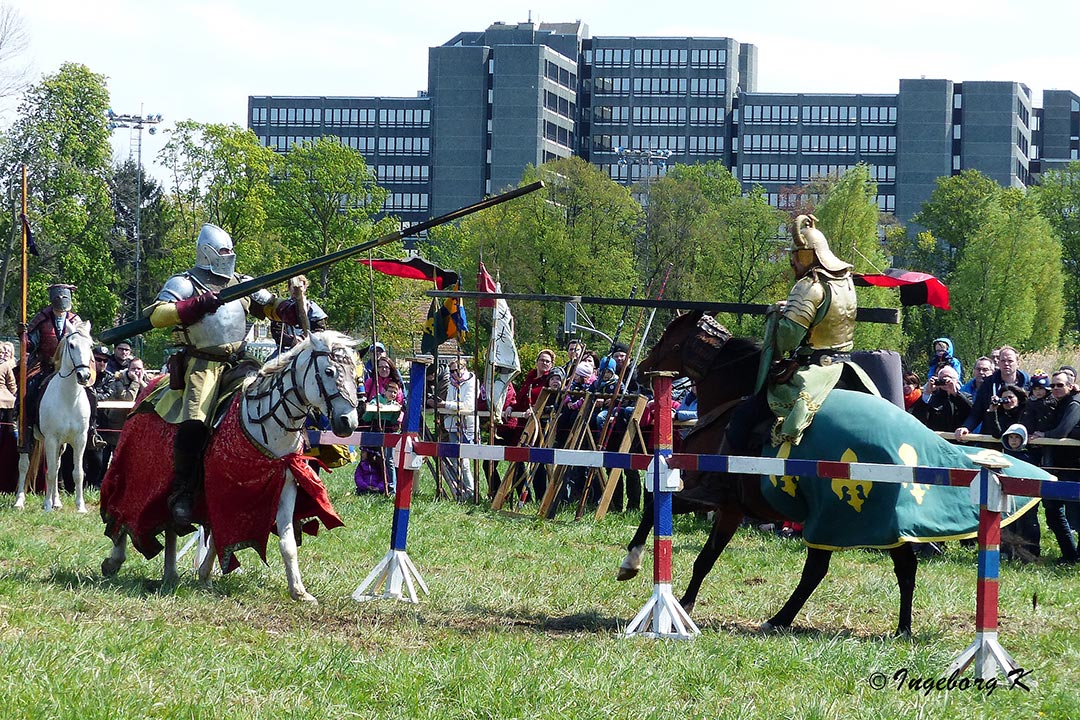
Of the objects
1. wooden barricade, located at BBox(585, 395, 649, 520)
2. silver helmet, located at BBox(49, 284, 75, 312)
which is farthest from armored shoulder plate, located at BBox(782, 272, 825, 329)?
silver helmet, located at BBox(49, 284, 75, 312)

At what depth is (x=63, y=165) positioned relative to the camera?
41156 mm

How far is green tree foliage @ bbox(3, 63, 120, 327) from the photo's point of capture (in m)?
40.8

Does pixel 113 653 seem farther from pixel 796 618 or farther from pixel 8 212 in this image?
pixel 8 212

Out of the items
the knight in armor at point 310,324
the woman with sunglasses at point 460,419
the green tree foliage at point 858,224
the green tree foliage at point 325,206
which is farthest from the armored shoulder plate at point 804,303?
the green tree foliage at point 325,206

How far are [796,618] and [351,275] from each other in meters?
48.2

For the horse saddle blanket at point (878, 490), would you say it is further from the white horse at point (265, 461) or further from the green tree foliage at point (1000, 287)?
the green tree foliage at point (1000, 287)

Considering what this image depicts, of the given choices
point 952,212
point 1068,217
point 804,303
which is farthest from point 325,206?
point 804,303

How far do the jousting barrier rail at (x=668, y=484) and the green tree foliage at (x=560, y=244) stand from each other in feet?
142

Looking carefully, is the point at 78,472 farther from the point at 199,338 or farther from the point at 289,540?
the point at 289,540

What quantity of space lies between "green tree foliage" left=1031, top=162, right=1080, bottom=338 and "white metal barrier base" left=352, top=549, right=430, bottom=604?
6297cm

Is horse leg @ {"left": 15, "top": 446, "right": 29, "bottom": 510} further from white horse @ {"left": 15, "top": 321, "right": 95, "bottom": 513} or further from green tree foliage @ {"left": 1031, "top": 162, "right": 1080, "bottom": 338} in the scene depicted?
green tree foliage @ {"left": 1031, "top": 162, "right": 1080, "bottom": 338}

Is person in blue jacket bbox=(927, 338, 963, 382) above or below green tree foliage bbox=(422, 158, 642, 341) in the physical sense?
below

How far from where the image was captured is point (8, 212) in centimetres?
Result: 4138

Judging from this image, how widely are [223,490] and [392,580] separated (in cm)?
117
